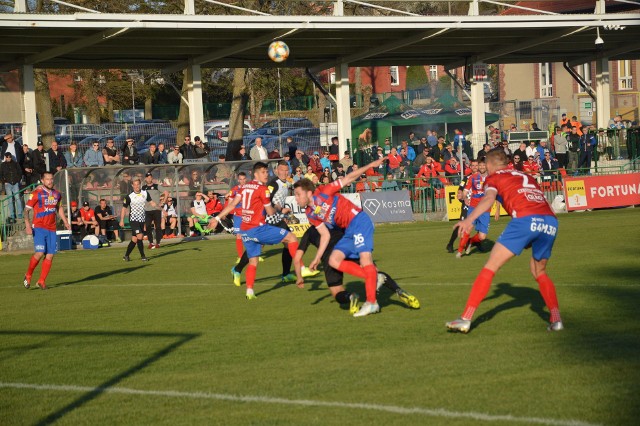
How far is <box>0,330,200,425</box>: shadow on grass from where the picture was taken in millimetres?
8102

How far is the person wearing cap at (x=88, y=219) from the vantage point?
2819cm

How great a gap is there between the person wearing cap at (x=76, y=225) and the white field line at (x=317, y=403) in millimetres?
19286

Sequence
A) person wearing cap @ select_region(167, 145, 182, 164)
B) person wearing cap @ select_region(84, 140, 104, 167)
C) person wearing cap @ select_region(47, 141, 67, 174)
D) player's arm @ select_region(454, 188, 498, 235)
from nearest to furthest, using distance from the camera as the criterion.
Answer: player's arm @ select_region(454, 188, 498, 235) → person wearing cap @ select_region(47, 141, 67, 174) → person wearing cap @ select_region(84, 140, 104, 167) → person wearing cap @ select_region(167, 145, 182, 164)

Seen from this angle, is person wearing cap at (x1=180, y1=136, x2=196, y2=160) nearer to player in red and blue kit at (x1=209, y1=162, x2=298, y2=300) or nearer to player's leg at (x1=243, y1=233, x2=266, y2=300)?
player in red and blue kit at (x1=209, y1=162, x2=298, y2=300)

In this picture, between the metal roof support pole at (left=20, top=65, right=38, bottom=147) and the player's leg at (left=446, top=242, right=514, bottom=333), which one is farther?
the metal roof support pole at (left=20, top=65, right=38, bottom=147)

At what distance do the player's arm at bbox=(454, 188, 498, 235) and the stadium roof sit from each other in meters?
19.2

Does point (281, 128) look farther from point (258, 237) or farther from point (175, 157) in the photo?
point (258, 237)

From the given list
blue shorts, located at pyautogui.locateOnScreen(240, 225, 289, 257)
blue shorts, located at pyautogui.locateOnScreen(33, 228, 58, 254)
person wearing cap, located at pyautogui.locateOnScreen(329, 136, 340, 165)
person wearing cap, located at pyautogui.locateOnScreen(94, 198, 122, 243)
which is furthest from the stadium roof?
blue shorts, located at pyautogui.locateOnScreen(240, 225, 289, 257)

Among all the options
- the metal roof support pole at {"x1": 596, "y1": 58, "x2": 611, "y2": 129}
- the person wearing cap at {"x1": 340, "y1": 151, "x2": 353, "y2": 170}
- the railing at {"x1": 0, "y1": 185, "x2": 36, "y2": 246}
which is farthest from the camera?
the metal roof support pole at {"x1": 596, "y1": 58, "x2": 611, "y2": 129}

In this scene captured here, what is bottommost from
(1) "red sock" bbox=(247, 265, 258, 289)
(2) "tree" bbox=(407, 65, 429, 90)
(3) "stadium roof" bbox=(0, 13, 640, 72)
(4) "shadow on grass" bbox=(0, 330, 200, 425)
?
(4) "shadow on grass" bbox=(0, 330, 200, 425)

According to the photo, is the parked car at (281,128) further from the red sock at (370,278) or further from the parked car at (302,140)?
the red sock at (370,278)

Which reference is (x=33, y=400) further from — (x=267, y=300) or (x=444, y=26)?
(x=444, y=26)

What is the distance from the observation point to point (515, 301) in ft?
40.9

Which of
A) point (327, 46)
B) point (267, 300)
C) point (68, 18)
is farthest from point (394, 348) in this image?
point (327, 46)
